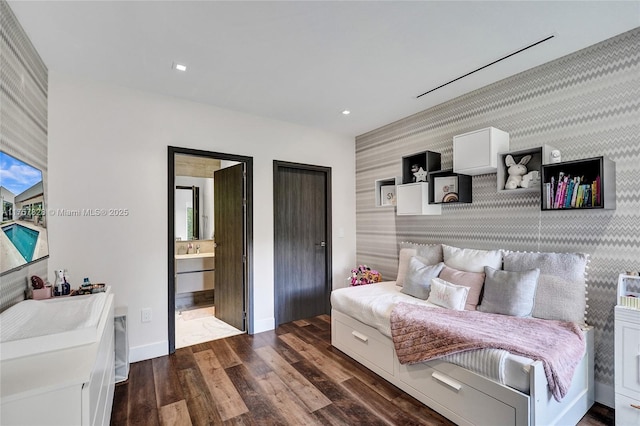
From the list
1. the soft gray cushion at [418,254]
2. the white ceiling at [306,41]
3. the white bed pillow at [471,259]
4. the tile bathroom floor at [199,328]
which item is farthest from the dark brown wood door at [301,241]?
the white bed pillow at [471,259]

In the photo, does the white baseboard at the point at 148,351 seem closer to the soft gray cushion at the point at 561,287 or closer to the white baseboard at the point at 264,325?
the white baseboard at the point at 264,325

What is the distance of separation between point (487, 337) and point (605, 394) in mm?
1147

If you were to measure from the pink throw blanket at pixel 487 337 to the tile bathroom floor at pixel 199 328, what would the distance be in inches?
84.0

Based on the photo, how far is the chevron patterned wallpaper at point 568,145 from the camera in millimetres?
2117

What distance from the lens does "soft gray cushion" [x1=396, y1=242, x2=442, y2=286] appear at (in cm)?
316

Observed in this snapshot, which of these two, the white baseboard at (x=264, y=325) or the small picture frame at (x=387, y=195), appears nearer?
the white baseboard at (x=264, y=325)

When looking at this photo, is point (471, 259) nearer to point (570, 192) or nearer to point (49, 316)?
point (570, 192)

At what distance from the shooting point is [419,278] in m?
2.90

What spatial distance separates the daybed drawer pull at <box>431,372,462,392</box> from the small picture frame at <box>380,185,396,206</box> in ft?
6.82

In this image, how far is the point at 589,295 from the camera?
226cm

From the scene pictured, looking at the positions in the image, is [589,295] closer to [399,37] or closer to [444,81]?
[444,81]

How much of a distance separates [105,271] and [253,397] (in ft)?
5.75

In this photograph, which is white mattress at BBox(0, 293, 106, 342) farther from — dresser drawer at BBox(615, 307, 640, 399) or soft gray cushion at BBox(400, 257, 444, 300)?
dresser drawer at BBox(615, 307, 640, 399)

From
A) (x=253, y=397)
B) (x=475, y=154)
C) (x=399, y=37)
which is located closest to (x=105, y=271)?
(x=253, y=397)
